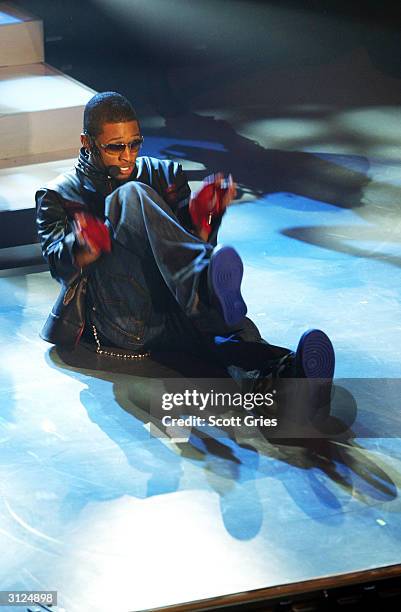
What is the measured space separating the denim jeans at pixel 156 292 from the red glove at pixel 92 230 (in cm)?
10

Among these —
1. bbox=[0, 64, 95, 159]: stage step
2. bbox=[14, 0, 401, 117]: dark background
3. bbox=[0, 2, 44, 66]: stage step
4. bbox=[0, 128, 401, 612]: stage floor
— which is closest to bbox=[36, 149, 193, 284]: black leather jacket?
bbox=[0, 128, 401, 612]: stage floor

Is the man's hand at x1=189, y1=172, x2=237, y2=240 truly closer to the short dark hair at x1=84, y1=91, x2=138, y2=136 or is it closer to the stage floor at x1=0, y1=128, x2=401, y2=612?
the short dark hair at x1=84, y1=91, x2=138, y2=136

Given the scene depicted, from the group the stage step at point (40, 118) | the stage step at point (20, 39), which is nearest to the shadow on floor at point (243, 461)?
the stage step at point (40, 118)

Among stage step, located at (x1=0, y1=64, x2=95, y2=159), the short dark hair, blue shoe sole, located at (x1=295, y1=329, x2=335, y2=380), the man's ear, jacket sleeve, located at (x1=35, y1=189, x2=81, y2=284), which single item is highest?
the short dark hair

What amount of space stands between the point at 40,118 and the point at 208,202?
5.95ft

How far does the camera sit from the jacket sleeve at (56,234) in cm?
348

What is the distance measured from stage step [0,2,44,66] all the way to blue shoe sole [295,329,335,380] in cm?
308

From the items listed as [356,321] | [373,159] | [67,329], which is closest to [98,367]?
[67,329]

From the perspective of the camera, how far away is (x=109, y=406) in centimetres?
340

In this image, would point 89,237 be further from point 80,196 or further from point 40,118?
point 40,118

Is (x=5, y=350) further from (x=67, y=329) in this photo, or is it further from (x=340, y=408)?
(x=340, y=408)

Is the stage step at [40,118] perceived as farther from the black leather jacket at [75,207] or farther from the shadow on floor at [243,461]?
the shadow on floor at [243,461]

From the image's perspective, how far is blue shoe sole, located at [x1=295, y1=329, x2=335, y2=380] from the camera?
124 inches

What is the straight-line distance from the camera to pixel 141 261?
11.5ft
